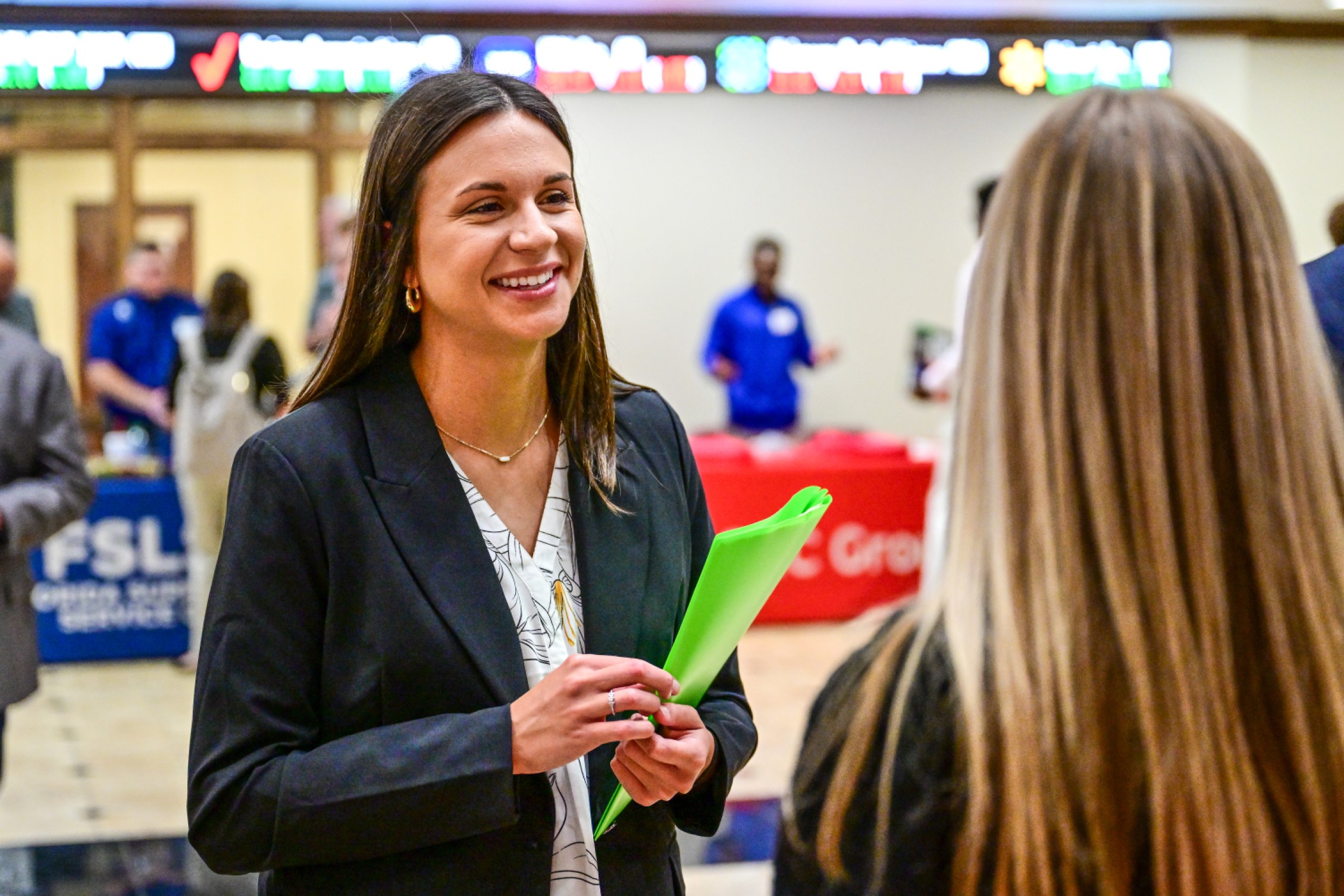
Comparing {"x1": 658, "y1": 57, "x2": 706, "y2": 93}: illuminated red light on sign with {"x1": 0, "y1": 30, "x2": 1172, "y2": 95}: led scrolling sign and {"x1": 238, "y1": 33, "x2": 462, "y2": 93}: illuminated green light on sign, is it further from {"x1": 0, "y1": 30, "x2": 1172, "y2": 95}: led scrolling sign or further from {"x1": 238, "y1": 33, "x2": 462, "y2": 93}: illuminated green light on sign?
{"x1": 238, "y1": 33, "x2": 462, "y2": 93}: illuminated green light on sign

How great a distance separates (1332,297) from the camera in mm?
1752

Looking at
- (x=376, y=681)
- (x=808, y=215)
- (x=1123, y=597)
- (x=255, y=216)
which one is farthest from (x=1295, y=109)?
(x=1123, y=597)

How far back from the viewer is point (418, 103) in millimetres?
1458

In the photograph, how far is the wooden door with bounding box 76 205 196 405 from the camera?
360 inches

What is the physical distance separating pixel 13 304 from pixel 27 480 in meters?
3.39

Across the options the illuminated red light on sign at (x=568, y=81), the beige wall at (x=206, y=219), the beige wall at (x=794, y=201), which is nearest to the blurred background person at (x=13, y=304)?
the beige wall at (x=206, y=219)

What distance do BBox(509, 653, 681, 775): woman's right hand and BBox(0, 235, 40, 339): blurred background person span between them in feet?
15.7

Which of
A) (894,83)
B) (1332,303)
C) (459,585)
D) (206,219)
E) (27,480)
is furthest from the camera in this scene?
(206,219)

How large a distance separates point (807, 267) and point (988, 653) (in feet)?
29.8

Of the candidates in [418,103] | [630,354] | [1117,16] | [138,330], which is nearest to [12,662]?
[418,103]

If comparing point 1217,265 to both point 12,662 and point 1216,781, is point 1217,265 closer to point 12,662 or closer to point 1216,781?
point 1216,781

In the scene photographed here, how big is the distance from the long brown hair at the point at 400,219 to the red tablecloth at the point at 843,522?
5074 mm

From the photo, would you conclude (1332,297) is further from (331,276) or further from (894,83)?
(894,83)

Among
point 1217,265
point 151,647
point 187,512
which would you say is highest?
point 1217,265
